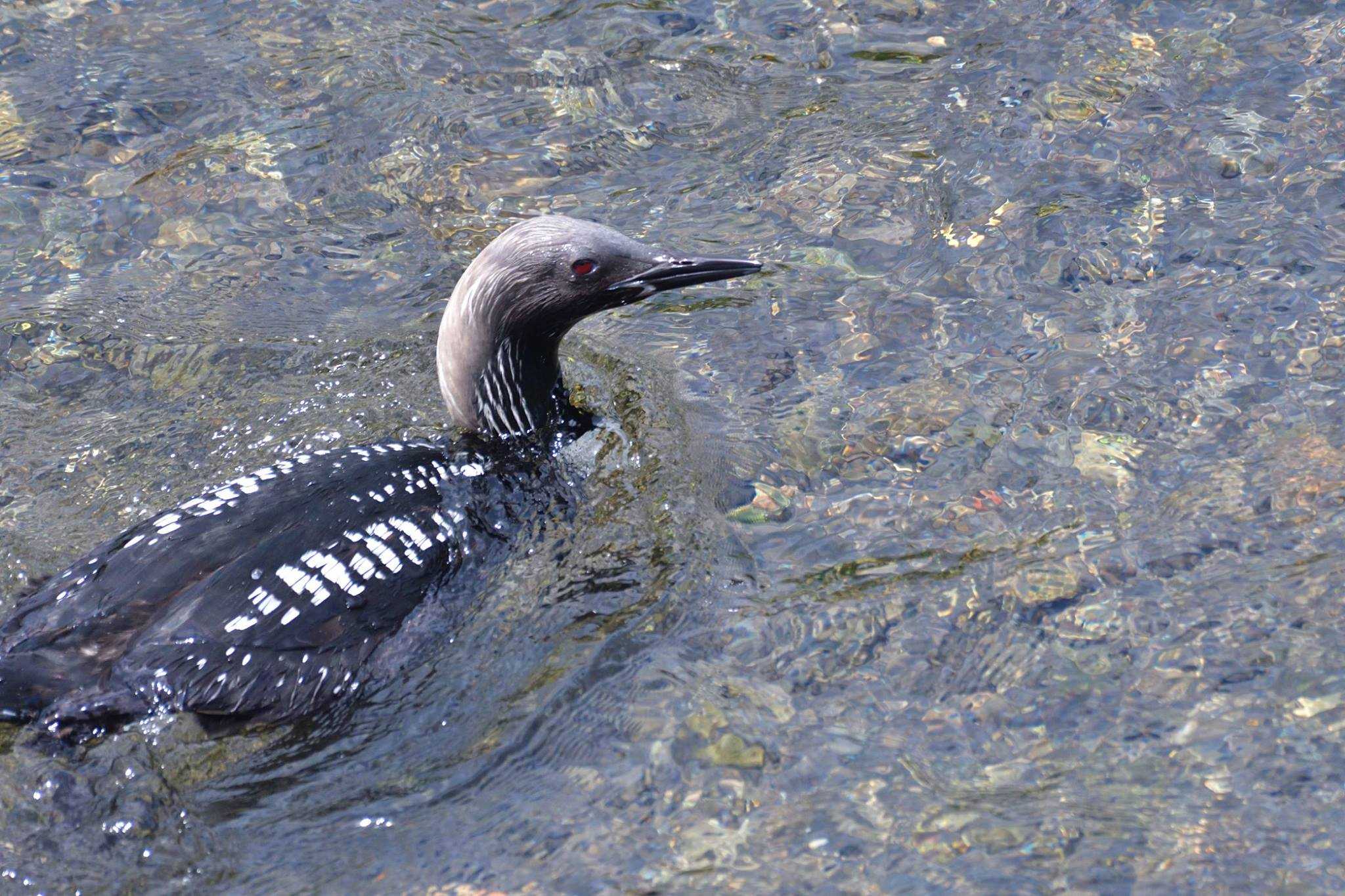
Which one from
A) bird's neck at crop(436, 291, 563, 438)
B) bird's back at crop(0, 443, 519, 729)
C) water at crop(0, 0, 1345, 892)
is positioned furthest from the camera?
bird's neck at crop(436, 291, 563, 438)

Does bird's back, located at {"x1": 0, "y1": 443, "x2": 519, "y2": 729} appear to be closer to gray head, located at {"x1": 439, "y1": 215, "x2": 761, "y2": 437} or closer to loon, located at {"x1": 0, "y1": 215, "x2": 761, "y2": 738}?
loon, located at {"x1": 0, "y1": 215, "x2": 761, "y2": 738}

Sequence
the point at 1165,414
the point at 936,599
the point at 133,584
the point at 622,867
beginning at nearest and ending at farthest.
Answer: the point at 622,867, the point at 133,584, the point at 936,599, the point at 1165,414

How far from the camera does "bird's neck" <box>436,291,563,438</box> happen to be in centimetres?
436

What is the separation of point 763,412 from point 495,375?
0.92 m

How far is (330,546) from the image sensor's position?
12.4 ft

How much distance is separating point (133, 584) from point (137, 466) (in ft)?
3.50

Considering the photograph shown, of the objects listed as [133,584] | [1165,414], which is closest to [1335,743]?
[1165,414]

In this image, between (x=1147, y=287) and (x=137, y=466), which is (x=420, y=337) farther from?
(x=1147, y=287)

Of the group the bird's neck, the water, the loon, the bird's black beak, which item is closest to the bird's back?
the loon

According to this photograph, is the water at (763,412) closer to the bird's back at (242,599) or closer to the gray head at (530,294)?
the bird's back at (242,599)

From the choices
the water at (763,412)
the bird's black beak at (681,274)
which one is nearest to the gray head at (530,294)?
the bird's black beak at (681,274)

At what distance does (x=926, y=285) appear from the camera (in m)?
5.02

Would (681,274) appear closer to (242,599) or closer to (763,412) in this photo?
(763,412)

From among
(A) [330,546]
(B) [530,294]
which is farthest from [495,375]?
(A) [330,546]
